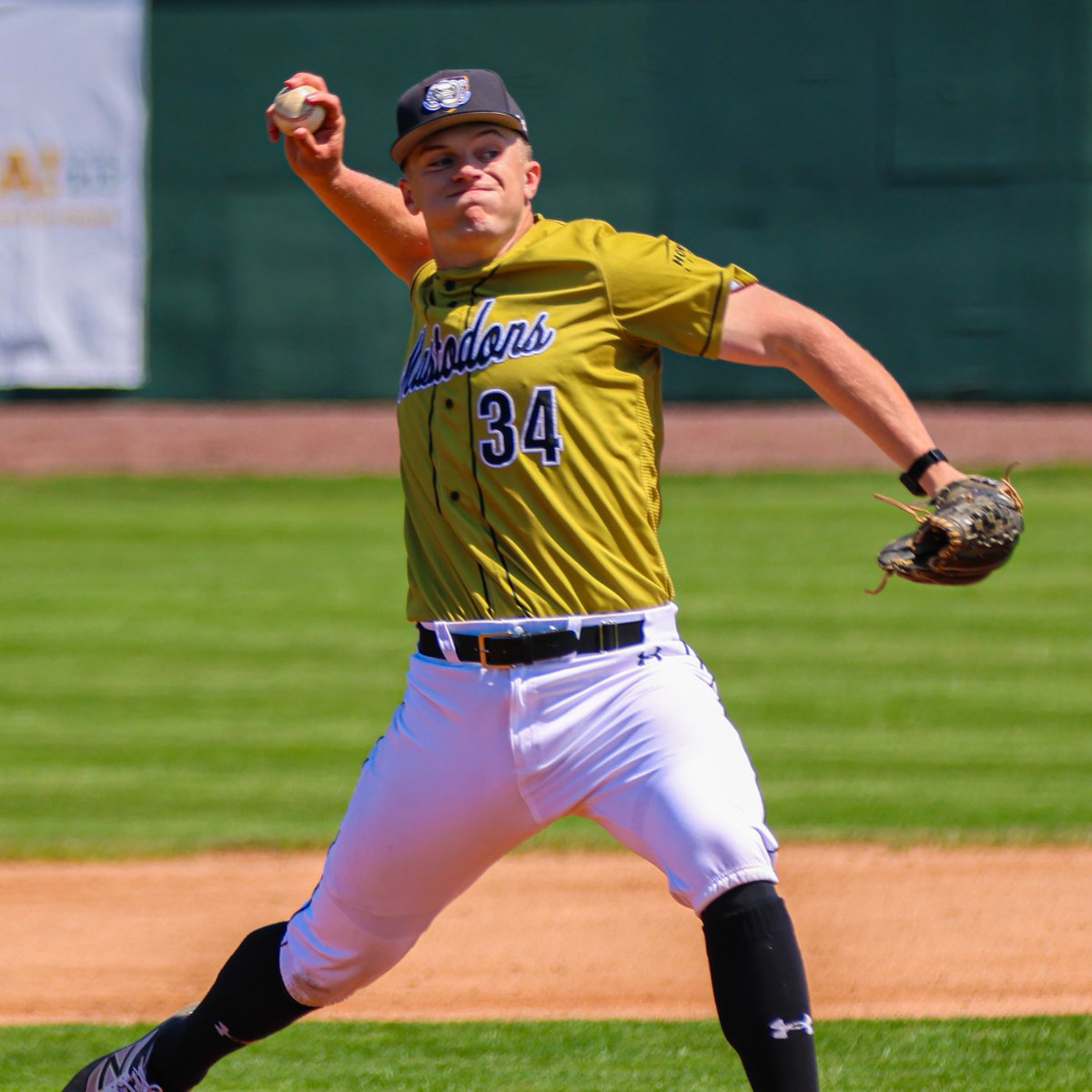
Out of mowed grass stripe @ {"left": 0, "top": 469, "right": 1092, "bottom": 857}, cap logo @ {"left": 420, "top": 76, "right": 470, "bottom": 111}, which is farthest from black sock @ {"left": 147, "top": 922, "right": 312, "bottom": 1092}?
mowed grass stripe @ {"left": 0, "top": 469, "right": 1092, "bottom": 857}

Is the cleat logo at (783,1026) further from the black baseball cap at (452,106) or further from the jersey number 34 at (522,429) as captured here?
the black baseball cap at (452,106)

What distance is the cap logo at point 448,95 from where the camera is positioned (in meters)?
3.15

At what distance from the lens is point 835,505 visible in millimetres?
14414

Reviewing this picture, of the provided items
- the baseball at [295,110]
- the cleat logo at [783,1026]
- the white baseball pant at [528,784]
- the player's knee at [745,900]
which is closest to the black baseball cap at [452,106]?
the baseball at [295,110]

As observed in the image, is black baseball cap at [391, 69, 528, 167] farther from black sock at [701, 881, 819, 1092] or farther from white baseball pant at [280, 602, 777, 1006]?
black sock at [701, 881, 819, 1092]

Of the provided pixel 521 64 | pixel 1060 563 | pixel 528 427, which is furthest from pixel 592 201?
pixel 528 427

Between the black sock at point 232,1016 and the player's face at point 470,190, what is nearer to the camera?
the player's face at point 470,190

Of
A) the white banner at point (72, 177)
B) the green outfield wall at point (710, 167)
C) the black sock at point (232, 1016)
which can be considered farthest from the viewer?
the white banner at point (72, 177)

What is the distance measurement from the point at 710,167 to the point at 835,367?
14953 mm

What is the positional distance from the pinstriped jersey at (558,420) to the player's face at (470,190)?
5cm

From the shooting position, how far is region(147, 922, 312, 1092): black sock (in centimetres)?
329

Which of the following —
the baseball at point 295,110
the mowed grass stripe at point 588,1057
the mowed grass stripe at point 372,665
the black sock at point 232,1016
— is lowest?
the mowed grass stripe at point 372,665

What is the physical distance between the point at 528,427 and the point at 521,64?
601 inches

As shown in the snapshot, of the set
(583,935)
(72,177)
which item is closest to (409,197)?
(583,935)
